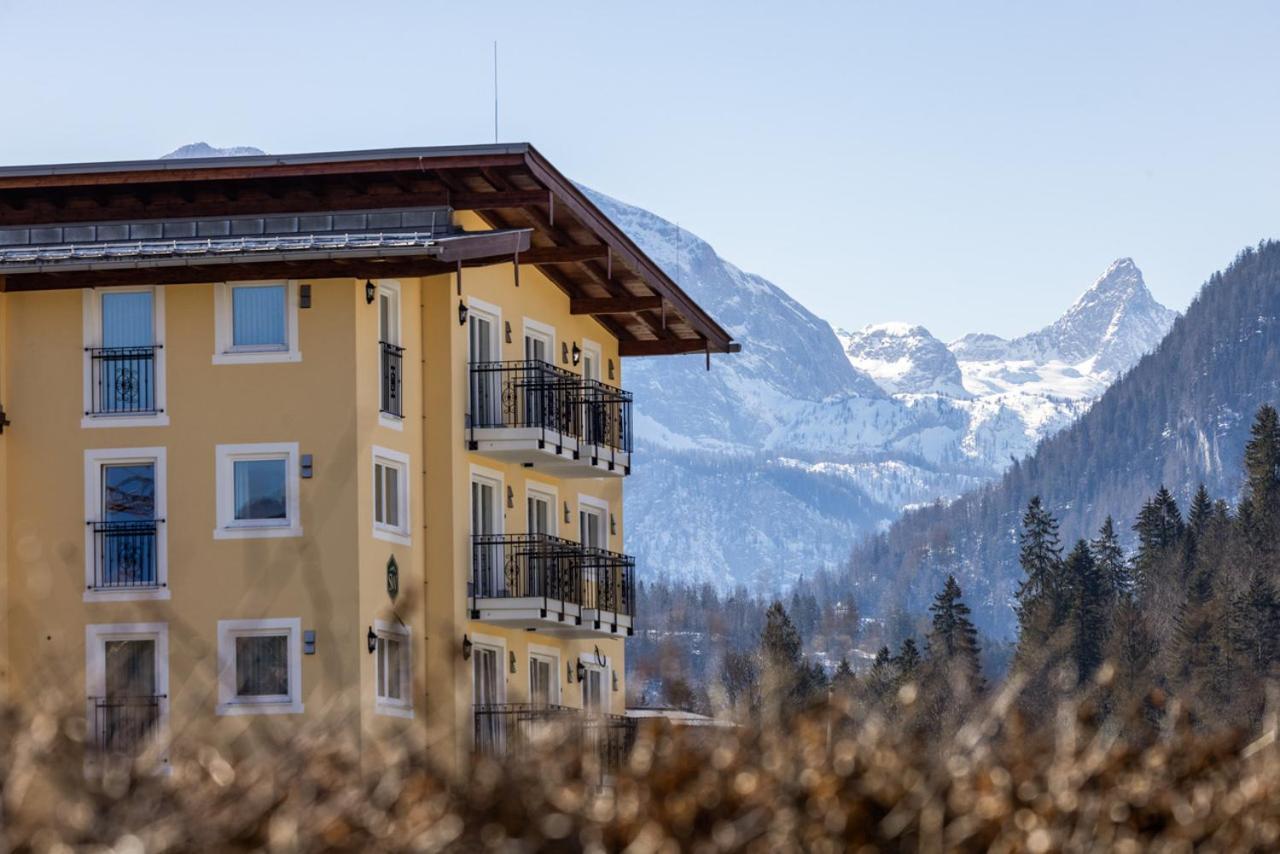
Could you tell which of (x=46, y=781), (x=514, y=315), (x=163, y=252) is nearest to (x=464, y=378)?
(x=514, y=315)

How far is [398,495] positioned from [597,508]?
10.2 metres

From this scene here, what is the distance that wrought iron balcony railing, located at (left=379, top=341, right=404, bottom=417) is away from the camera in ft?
145

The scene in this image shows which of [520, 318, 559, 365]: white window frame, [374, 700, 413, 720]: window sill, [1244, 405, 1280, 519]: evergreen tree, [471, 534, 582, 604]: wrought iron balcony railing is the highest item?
[1244, 405, 1280, 519]: evergreen tree

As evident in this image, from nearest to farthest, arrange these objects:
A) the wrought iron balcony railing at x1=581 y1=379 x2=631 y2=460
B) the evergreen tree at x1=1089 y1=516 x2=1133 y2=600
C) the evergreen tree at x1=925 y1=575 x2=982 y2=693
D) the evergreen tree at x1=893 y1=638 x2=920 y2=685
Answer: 1. the wrought iron balcony railing at x1=581 y1=379 x2=631 y2=460
2. the evergreen tree at x1=893 y1=638 x2=920 y2=685
3. the evergreen tree at x1=925 y1=575 x2=982 y2=693
4. the evergreen tree at x1=1089 y1=516 x2=1133 y2=600

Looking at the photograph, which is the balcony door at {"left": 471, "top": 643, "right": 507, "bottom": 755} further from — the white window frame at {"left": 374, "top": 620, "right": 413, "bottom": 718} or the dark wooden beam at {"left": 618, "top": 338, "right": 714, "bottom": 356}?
the dark wooden beam at {"left": 618, "top": 338, "right": 714, "bottom": 356}

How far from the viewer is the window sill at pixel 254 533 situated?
42344 millimetres

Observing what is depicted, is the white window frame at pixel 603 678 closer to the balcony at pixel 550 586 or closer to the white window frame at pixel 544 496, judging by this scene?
the balcony at pixel 550 586

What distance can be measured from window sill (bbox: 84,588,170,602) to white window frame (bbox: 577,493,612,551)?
12.4m

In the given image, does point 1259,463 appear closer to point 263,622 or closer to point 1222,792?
point 263,622

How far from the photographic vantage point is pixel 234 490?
4297 cm

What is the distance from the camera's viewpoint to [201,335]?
43.4 m

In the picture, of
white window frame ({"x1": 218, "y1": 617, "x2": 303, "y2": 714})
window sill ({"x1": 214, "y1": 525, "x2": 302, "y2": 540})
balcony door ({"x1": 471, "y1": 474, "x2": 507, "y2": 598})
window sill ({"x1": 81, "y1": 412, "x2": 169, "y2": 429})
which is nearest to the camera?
white window frame ({"x1": 218, "y1": 617, "x2": 303, "y2": 714})

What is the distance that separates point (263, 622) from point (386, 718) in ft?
7.82

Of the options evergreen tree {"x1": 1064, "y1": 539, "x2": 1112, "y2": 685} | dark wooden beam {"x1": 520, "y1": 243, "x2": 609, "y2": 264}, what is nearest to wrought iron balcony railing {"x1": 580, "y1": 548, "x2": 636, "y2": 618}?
dark wooden beam {"x1": 520, "y1": 243, "x2": 609, "y2": 264}
